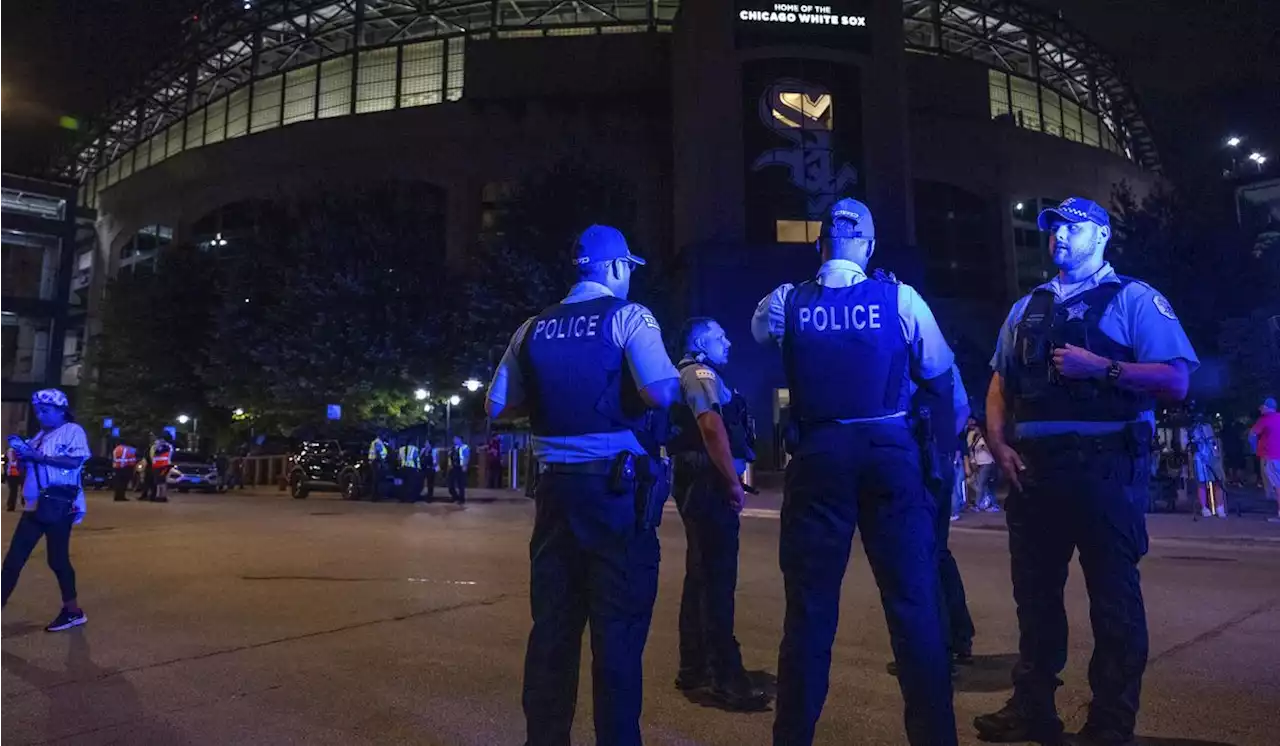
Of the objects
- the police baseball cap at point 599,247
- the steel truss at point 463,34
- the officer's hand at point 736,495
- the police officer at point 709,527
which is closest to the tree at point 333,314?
the steel truss at point 463,34

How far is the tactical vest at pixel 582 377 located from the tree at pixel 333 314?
85.9 ft

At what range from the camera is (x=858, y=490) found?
2926 millimetres

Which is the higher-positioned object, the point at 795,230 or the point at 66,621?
the point at 795,230

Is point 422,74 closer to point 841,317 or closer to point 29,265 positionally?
point 29,265

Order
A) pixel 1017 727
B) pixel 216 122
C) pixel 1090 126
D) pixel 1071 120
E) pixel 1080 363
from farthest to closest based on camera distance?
1. pixel 1090 126
2. pixel 1071 120
3. pixel 216 122
4. pixel 1017 727
5. pixel 1080 363

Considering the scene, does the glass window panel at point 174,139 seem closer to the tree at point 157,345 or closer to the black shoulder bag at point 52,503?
the tree at point 157,345

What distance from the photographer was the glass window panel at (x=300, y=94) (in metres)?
46.7

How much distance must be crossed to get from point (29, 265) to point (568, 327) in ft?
230

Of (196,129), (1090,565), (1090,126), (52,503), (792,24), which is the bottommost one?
(1090,565)

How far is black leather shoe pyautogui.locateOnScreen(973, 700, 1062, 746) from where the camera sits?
3.33 meters

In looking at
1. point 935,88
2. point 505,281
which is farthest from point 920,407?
point 935,88

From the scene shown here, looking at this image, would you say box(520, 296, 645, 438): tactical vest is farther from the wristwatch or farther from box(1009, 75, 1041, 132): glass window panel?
box(1009, 75, 1041, 132): glass window panel

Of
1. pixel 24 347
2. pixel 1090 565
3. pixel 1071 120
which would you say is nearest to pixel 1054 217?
pixel 1090 565

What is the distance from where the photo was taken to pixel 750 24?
32.4 meters
